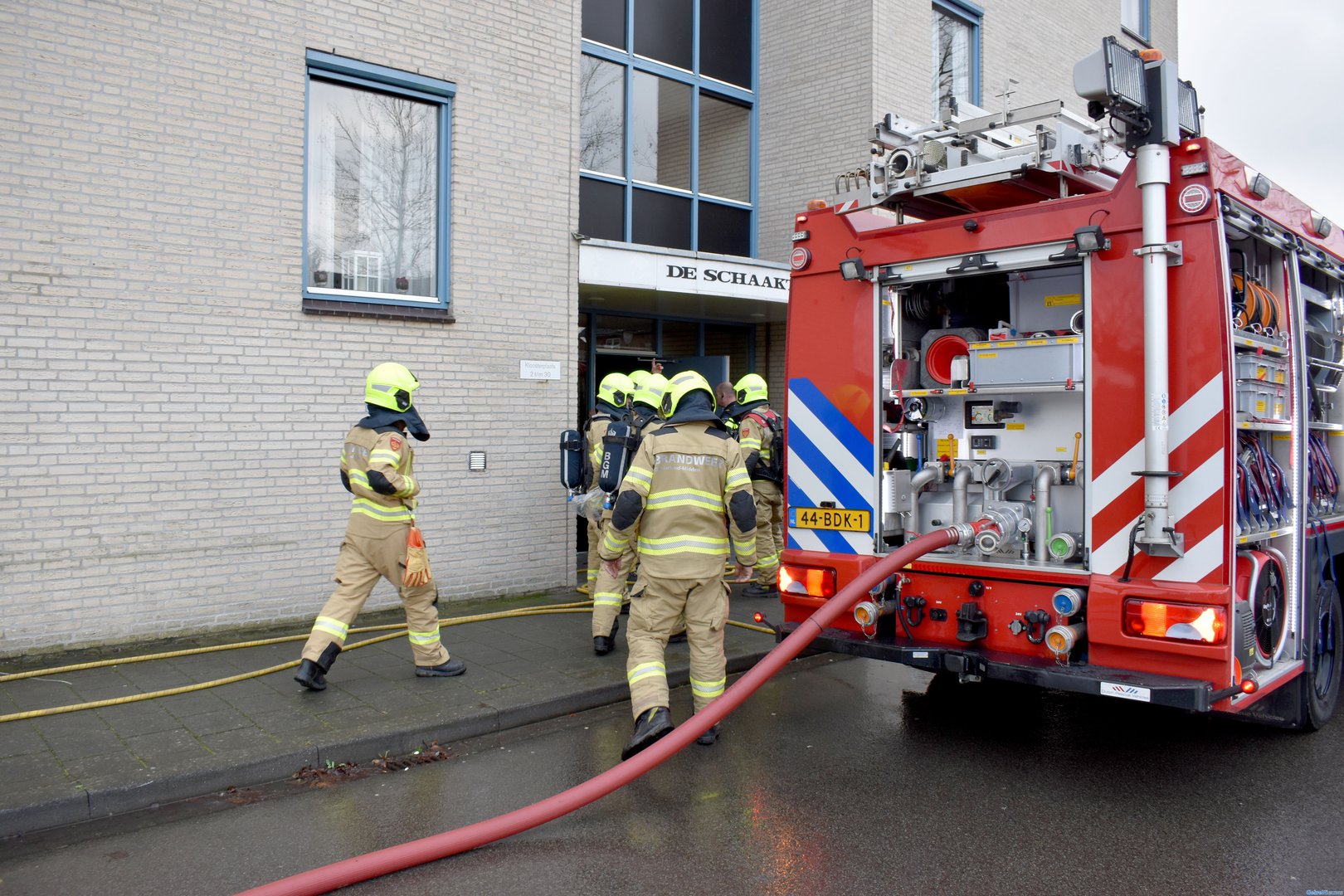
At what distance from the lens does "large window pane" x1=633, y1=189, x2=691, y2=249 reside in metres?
11.1

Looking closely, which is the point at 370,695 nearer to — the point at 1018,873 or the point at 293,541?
the point at 293,541

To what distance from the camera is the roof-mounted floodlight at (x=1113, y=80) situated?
4281 millimetres

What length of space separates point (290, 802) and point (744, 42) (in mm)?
10300

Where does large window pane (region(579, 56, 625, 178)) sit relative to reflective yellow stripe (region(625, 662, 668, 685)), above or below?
above

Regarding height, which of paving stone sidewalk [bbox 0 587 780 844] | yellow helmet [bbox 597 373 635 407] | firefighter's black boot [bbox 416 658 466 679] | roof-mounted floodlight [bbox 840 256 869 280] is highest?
roof-mounted floodlight [bbox 840 256 869 280]

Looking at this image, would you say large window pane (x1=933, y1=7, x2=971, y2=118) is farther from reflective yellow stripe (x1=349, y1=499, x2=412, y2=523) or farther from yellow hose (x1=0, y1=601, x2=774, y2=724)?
reflective yellow stripe (x1=349, y1=499, x2=412, y2=523)

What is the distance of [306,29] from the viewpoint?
782 centimetres

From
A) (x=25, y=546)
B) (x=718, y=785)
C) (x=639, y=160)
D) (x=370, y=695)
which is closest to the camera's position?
(x=718, y=785)

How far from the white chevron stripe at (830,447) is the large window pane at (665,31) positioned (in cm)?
682

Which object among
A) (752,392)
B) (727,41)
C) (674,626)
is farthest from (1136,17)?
(674,626)

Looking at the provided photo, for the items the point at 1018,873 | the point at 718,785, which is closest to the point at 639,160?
the point at 718,785

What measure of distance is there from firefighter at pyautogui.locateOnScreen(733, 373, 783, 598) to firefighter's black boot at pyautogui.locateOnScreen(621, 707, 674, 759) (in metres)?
3.68

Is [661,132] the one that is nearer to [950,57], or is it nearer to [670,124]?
[670,124]

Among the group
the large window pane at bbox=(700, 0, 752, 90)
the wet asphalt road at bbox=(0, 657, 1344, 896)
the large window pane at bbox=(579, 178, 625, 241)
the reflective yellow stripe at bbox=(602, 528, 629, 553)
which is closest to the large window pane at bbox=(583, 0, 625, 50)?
the large window pane at bbox=(700, 0, 752, 90)
